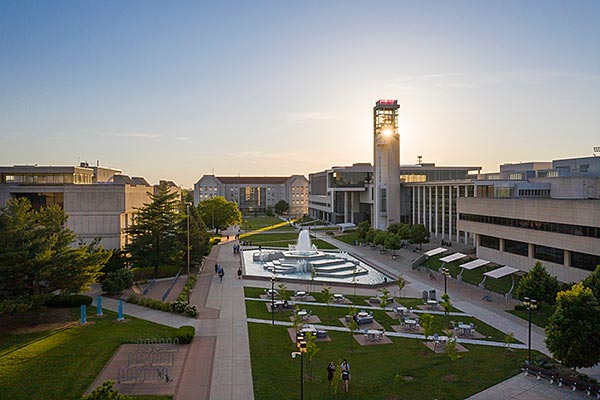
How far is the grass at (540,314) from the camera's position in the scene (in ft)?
88.7

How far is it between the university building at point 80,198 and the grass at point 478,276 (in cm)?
3217

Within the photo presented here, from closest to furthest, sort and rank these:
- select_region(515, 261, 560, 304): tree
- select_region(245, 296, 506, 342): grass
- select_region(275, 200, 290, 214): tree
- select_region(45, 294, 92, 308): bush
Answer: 1. select_region(245, 296, 506, 342): grass
2. select_region(515, 261, 560, 304): tree
3. select_region(45, 294, 92, 308): bush
4. select_region(275, 200, 290, 214): tree

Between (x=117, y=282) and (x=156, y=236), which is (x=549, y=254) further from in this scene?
(x=117, y=282)

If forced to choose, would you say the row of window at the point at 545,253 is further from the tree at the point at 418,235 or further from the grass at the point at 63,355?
the grass at the point at 63,355

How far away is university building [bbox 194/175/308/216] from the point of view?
15038 cm

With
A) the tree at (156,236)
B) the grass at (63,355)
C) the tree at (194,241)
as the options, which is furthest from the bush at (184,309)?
the tree at (194,241)

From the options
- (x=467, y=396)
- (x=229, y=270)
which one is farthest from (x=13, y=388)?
(x=229, y=270)

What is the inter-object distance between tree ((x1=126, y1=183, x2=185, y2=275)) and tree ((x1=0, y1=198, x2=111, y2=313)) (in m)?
11.8

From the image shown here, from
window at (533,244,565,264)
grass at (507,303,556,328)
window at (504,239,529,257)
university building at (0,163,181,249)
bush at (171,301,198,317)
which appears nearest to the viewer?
grass at (507,303,556,328)

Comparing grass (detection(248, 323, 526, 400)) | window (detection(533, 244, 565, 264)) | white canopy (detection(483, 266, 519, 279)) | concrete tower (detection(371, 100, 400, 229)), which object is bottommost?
grass (detection(248, 323, 526, 400))

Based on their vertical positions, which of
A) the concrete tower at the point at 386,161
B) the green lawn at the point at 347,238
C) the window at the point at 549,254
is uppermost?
the concrete tower at the point at 386,161

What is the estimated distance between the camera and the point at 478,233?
152 feet

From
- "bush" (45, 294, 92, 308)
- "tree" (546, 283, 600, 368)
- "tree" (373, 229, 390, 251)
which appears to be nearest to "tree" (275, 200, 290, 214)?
"tree" (373, 229, 390, 251)

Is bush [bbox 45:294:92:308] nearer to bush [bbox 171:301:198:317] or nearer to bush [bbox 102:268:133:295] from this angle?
bush [bbox 102:268:133:295]
